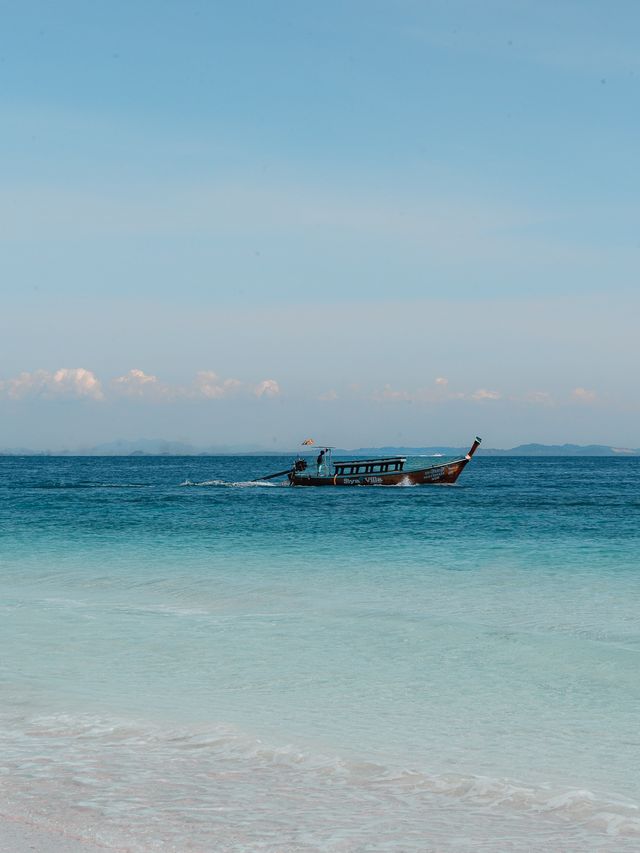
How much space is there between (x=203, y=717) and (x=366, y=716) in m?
1.83

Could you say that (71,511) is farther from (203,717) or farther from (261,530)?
(203,717)

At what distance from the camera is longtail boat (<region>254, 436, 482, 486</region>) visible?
202ft

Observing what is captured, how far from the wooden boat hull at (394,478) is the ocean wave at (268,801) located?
52.8 m

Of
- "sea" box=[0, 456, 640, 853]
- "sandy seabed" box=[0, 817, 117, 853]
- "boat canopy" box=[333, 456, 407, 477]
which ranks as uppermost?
"boat canopy" box=[333, 456, 407, 477]

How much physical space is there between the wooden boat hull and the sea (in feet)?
121

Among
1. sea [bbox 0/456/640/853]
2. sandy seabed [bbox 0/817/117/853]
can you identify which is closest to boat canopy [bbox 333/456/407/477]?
sea [bbox 0/456/640/853]

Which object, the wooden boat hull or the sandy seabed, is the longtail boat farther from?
the sandy seabed

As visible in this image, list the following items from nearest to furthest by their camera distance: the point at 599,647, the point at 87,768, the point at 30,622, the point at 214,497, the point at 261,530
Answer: the point at 87,768 < the point at 599,647 < the point at 30,622 < the point at 261,530 < the point at 214,497

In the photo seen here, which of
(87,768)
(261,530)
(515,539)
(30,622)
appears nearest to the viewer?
(87,768)

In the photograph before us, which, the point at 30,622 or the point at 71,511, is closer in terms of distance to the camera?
the point at 30,622


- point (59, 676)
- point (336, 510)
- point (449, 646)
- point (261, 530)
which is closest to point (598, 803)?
point (449, 646)

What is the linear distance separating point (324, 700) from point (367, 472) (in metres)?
51.7

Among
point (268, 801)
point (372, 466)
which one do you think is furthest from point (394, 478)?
point (268, 801)

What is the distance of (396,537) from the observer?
29.1m
